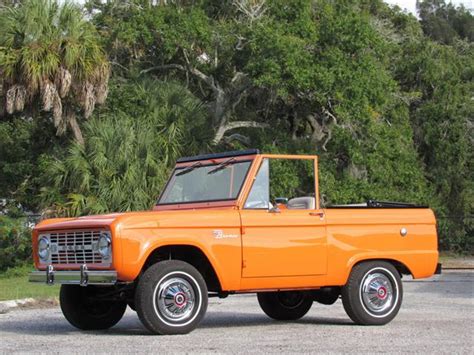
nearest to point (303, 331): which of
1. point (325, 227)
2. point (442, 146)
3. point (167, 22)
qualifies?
point (325, 227)

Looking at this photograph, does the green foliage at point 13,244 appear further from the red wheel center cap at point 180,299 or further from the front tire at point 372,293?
the red wheel center cap at point 180,299

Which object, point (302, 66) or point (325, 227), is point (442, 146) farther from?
point (325, 227)

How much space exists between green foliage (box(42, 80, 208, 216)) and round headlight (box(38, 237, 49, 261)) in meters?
12.3

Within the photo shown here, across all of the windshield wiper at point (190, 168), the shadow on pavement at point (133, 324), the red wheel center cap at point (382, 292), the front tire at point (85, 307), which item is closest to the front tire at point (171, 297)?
the shadow on pavement at point (133, 324)

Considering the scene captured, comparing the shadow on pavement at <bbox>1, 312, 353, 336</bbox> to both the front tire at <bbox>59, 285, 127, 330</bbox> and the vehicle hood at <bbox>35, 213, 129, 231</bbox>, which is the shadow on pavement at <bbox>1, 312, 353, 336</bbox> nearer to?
the front tire at <bbox>59, 285, 127, 330</bbox>

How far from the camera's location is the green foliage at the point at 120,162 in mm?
23781

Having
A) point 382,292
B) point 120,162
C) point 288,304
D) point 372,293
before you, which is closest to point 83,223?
point 288,304

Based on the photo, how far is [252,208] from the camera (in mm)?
11000

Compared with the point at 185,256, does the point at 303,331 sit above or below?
below

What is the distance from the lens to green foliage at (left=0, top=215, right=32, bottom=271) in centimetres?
2694

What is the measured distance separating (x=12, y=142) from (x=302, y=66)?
32.3ft

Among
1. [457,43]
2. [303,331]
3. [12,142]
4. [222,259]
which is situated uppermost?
[457,43]

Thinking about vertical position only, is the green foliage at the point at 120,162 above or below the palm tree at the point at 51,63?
below

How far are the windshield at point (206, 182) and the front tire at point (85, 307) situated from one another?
149cm
